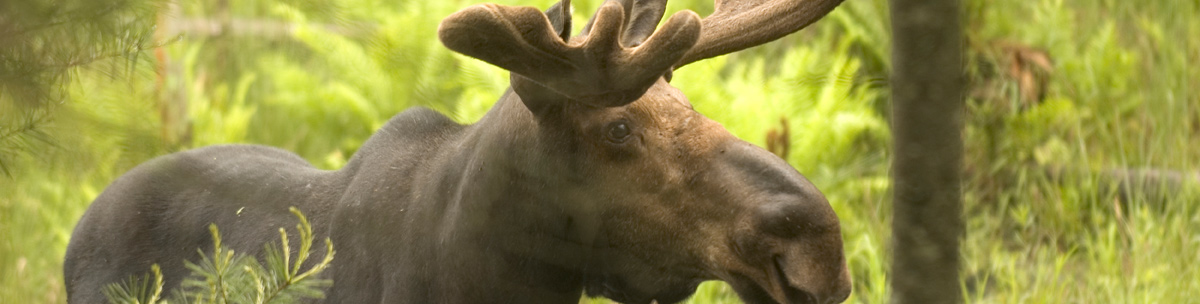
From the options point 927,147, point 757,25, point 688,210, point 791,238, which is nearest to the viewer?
point 927,147

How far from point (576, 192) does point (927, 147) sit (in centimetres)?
69

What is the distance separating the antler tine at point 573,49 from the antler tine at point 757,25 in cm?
34

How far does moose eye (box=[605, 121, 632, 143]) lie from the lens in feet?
6.90

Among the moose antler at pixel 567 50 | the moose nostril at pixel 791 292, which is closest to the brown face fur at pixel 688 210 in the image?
the moose nostril at pixel 791 292

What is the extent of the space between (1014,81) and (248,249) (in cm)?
436

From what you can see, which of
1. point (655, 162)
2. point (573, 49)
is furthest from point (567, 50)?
point (655, 162)

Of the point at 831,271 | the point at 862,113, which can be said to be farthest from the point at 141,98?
the point at 862,113

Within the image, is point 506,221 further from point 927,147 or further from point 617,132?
point 927,147

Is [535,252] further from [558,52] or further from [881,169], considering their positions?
[881,169]

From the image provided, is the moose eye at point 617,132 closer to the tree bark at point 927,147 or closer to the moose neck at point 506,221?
the moose neck at point 506,221

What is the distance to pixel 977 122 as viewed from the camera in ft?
19.1

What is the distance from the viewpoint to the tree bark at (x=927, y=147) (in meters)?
1.67

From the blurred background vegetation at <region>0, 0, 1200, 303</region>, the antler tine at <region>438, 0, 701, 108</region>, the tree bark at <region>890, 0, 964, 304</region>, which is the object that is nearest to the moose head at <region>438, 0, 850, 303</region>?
the antler tine at <region>438, 0, 701, 108</region>

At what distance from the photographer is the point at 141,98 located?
173 centimetres
